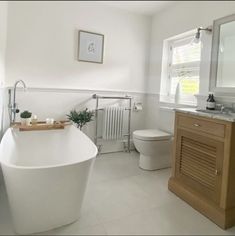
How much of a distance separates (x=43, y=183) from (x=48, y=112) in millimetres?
1617

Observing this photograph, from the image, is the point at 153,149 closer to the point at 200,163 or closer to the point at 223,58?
the point at 200,163

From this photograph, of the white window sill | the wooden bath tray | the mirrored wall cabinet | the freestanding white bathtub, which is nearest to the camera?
the freestanding white bathtub

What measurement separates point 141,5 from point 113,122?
170 centimetres

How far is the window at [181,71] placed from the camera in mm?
2674

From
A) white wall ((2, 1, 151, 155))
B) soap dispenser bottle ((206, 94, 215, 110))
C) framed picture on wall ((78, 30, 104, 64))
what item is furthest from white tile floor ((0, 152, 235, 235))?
framed picture on wall ((78, 30, 104, 64))

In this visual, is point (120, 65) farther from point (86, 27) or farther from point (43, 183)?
point (43, 183)

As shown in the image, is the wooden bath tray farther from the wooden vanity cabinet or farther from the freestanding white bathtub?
the wooden vanity cabinet

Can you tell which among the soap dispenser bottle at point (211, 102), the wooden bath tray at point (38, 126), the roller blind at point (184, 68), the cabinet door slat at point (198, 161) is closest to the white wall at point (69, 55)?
the wooden bath tray at point (38, 126)

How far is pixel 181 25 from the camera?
2.75 m

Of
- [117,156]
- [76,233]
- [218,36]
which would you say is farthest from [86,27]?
[76,233]

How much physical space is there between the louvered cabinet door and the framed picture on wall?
165 centimetres

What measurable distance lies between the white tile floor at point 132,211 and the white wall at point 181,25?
1.12 metres

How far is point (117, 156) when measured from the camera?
3.12m

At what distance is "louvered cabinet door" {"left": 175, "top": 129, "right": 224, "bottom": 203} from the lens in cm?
161
